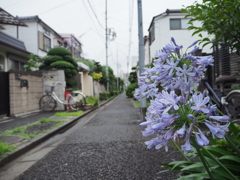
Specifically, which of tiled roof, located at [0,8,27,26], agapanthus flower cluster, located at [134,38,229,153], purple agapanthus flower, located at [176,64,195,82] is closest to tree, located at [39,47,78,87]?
tiled roof, located at [0,8,27,26]

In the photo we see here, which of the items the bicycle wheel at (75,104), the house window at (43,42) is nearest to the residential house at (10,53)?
the bicycle wheel at (75,104)

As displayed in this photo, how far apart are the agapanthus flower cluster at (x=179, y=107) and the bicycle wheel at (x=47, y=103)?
9544 millimetres

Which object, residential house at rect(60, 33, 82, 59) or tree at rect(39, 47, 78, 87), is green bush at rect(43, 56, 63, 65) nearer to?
tree at rect(39, 47, 78, 87)

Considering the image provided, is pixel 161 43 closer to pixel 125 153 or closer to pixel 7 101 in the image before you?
pixel 7 101

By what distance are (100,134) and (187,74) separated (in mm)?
4474

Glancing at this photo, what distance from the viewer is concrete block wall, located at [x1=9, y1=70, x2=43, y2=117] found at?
7988 millimetres

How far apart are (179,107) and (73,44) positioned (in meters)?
36.7

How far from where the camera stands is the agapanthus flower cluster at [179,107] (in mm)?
947

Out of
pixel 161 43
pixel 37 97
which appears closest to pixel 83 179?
pixel 37 97

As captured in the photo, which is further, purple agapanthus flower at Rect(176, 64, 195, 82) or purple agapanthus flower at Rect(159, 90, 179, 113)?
purple agapanthus flower at Rect(176, 64, 195, 82)

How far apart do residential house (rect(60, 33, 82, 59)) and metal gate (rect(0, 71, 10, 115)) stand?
24.1 metres

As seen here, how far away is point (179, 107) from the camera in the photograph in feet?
3.36

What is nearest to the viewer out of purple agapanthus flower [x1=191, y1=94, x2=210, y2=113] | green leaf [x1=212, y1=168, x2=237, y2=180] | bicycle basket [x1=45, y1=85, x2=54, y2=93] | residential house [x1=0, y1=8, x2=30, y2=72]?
purple agapanthus flower [x1=191, y1=94, x2=210, y2=113]

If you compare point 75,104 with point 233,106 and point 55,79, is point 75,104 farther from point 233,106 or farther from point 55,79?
point 233,106
